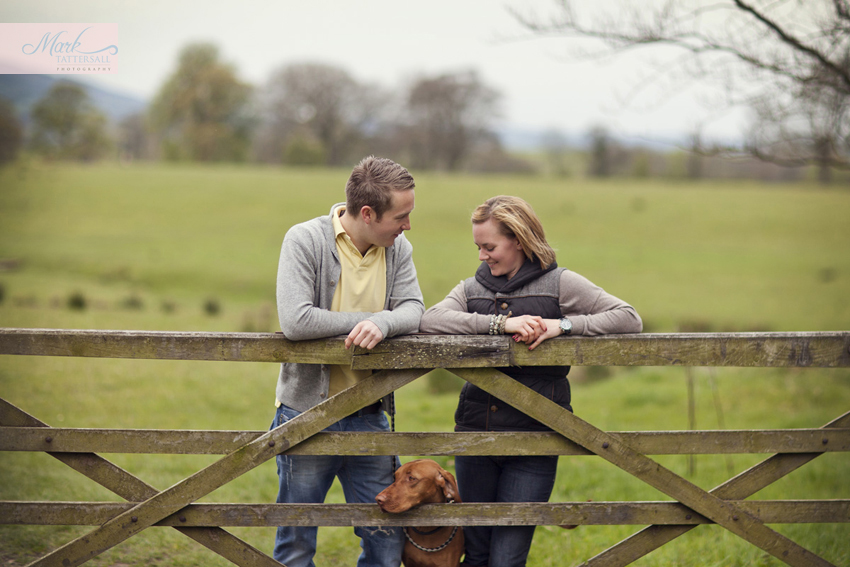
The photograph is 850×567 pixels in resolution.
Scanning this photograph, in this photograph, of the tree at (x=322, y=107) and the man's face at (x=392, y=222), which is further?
the tree at (x=322, y=107)

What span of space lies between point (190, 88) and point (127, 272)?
120 feet

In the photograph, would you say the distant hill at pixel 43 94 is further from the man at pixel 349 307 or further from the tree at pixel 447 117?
the man at pixel 349 307

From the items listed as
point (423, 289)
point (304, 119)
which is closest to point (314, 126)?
point (304, 119)

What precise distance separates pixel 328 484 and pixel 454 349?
1.21 metres

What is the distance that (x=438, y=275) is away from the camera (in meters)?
28.7

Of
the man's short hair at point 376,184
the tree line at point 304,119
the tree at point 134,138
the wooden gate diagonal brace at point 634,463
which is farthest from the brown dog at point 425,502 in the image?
the tree at point 134,138

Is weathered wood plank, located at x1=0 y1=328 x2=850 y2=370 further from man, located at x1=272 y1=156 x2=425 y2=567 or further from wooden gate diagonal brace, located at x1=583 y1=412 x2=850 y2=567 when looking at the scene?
wooden gate diagonal brace, located at x1=583 y1=412 x2=850 y2=567

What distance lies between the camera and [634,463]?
144 inches

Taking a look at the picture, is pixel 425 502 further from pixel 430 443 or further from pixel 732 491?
pixel 732 491

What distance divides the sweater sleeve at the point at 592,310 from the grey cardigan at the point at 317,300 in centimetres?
81

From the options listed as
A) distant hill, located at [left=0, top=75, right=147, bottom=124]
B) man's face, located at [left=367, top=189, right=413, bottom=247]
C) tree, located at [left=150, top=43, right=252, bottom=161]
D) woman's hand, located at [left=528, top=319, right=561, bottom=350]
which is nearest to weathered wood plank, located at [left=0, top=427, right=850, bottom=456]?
woman's hand, located at [left=528, top=319, right=561, bottom=350]

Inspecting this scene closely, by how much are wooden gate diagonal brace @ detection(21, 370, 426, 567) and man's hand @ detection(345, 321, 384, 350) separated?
24 cm

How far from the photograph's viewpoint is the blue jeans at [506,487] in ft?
12.6

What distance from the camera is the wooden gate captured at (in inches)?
137
